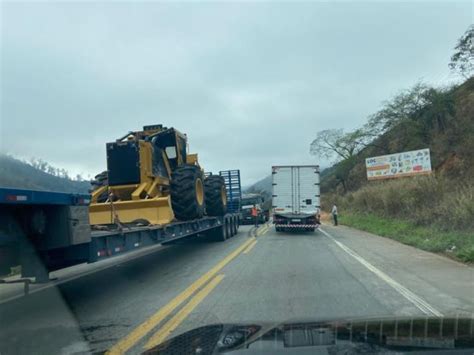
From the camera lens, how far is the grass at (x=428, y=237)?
13180 mm

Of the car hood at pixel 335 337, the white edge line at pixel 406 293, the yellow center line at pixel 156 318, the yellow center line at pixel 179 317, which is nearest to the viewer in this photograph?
the car hood at pixel 335 337

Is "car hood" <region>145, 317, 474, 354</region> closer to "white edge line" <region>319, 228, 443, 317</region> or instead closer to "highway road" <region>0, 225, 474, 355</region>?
"highway road" <region>0, 225, 474, 355</region>

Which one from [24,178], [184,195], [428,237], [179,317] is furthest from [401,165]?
[179,317]

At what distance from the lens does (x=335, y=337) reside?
3824mm

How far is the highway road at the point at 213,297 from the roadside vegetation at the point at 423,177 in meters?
3.48

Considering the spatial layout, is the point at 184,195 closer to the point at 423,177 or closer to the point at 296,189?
the point at 296,189

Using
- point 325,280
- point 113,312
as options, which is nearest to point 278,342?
point 113,312

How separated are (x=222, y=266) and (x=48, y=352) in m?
6.60

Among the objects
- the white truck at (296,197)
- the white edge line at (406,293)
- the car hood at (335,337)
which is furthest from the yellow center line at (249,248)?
the car hood at (335,337)

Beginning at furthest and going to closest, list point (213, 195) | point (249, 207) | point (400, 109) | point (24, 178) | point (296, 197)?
point (400, 109)
point (249, 207)
point (296, 197)
point (213, 195)
point (24, 178)

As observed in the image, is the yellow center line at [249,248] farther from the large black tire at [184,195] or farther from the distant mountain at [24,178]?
the distant mountain at [24,178]


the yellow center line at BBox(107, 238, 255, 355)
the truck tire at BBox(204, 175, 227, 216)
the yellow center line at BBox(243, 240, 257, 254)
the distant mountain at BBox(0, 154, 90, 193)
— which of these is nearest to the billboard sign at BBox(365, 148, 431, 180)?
the yellow center line at BBox(243, 240, 257, 254)

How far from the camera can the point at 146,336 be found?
19.1 feet

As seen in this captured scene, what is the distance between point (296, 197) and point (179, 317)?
17.8 m
